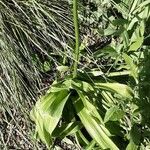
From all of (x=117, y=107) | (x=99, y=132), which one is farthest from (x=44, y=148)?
(x=117, y=107)

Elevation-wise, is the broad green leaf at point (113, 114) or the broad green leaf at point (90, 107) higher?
the broad green leaf at point (90, 107)

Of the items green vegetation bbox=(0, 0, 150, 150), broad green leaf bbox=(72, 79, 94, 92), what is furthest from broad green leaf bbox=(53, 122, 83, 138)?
broad green leaf bbox=(72, 79, 94, 92)

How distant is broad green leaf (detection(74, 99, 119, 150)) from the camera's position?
5.76 feet

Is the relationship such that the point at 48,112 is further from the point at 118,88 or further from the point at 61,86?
the point at 118,88

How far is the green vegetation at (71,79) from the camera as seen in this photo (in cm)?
176

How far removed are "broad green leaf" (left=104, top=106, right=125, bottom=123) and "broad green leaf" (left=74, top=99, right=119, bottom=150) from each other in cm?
10

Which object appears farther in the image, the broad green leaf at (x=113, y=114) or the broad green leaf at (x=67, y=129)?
the broad green leaf at (x=67, y=129)

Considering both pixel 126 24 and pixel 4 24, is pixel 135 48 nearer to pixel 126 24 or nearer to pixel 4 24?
pixel 126 24

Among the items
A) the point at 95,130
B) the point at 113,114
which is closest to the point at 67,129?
the point at 95,130

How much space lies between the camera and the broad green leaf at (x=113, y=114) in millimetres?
1688

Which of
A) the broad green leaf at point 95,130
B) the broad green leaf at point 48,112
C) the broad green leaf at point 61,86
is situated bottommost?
the broad green leaf at point 95,130

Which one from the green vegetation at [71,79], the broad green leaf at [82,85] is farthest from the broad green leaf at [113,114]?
the broad green leaf at [82,85]

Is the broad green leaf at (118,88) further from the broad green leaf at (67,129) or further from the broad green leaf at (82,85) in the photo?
the broad green leaf at (67,129)

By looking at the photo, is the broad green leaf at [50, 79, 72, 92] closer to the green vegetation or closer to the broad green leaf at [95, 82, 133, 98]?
the green vegetation
